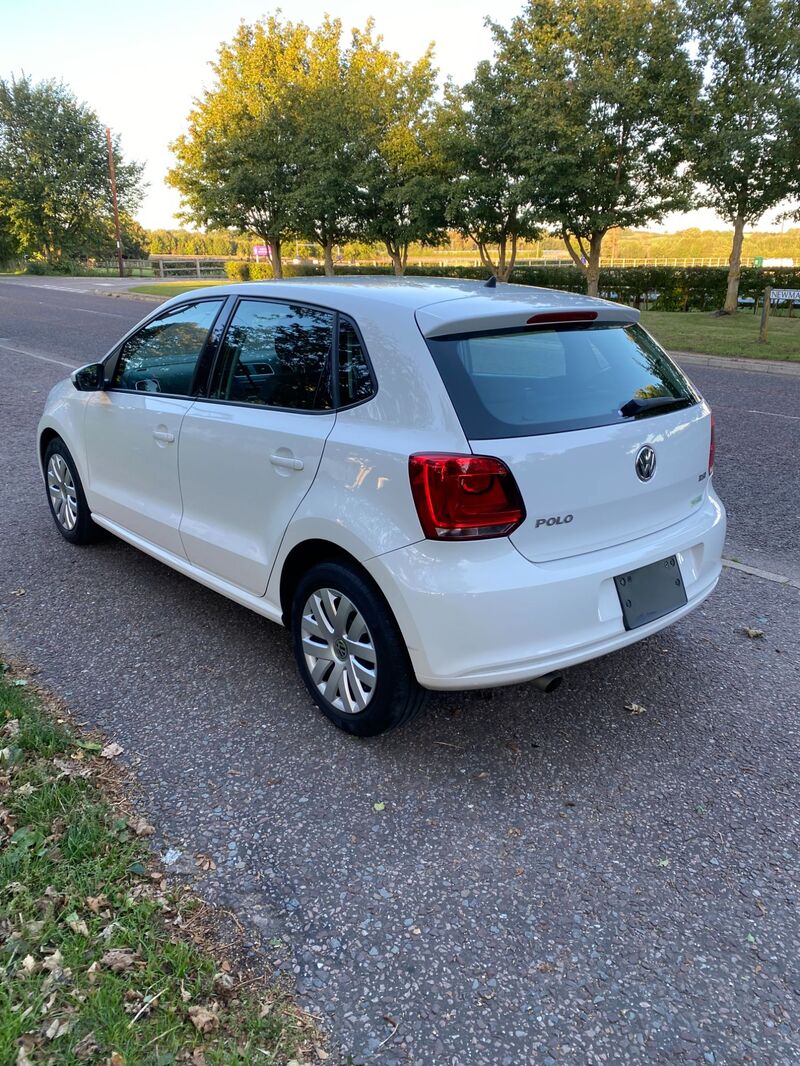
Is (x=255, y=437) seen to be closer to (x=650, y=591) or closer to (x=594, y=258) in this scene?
(x=650, y=591)

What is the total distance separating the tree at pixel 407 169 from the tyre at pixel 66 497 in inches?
894

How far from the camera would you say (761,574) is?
15.2 ft

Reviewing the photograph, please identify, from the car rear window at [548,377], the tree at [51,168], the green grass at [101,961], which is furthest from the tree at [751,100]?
the tree at [51,168]

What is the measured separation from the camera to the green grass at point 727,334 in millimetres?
15758

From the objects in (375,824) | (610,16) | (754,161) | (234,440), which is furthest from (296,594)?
(610,16)

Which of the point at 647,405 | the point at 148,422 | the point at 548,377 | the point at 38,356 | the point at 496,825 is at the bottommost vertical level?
the point at 496,825

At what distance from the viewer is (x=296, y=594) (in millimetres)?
3166

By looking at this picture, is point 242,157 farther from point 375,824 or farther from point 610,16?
point 375,824

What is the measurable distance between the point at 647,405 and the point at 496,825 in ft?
5.44

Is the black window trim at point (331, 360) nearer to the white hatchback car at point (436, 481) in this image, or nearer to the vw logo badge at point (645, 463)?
the white hatchback car at point (436, 481)

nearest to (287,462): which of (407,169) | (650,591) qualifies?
(650,591)

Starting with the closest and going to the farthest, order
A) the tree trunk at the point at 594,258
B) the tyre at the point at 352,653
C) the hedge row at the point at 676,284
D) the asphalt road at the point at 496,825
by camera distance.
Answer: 1. the asphalt road at the point at 496,825
2. the tyre at the point at 352,653
3. the tree trunk at the point at 594,258
4. the hedge row at the point at 676,284

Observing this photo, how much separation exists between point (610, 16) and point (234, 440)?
2187 cm

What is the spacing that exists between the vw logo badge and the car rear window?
0.15 meters
